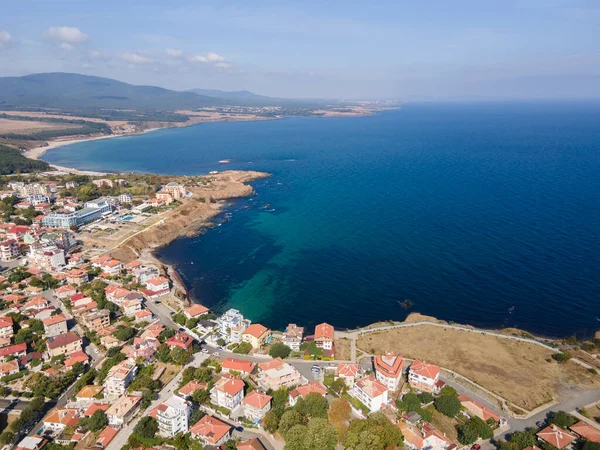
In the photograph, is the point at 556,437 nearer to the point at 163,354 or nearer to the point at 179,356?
the point at 179,356

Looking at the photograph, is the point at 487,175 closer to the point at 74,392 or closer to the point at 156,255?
the point at 156,255

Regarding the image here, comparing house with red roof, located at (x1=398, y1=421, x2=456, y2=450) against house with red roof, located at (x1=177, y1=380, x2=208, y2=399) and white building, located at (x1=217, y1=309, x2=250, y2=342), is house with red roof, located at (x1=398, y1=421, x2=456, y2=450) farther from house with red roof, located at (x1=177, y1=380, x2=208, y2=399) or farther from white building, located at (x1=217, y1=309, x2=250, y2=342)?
white building, located at (x1=217, y1=309, x2=250, y2=342)

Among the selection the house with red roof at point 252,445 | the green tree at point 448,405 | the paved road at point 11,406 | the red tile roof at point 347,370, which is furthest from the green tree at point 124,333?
the green tree at point 448,405

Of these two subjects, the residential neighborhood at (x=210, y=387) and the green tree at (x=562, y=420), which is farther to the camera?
the green tree at (x=562, y=420)

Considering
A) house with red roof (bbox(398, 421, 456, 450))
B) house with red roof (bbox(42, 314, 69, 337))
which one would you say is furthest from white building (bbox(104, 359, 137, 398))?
house with red roof (bbox(398, 421, 456, 450))

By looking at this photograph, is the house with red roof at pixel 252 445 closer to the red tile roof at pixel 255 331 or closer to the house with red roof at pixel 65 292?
the red tile roof at pixel 255 331

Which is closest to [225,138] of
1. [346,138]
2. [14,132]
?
[346,138]
